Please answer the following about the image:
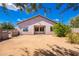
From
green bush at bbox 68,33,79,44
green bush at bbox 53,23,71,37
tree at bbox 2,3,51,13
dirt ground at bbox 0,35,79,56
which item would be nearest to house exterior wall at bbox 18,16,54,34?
green bush at bbox 53,23,71,37

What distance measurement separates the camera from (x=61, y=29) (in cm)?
864

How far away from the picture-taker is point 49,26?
8281mm

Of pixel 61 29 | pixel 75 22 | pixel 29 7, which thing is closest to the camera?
pixel 29 7

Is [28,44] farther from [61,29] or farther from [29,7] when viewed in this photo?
[61,29]

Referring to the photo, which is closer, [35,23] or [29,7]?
[29,7]

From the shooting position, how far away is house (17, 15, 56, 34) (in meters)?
8.05

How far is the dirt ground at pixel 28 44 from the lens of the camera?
7148mm

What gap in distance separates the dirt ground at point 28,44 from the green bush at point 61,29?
1.10 feet

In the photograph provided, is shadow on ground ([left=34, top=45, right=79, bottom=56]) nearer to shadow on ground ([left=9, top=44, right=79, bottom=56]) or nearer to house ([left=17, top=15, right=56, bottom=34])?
shadow on ground ([left=9, top=44, right=79, bottom=56])

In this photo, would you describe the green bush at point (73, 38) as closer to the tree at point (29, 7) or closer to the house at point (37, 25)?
the house at point (37, 25)

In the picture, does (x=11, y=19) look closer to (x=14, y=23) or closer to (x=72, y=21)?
(x=14, y=23)

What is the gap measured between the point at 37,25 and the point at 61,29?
1.09 metres

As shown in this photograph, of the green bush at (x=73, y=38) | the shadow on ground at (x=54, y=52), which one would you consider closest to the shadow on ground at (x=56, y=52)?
the shadow on ground at (x=54, y=52)

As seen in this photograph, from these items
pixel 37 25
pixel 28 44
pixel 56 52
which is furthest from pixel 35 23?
pixel 56 52
